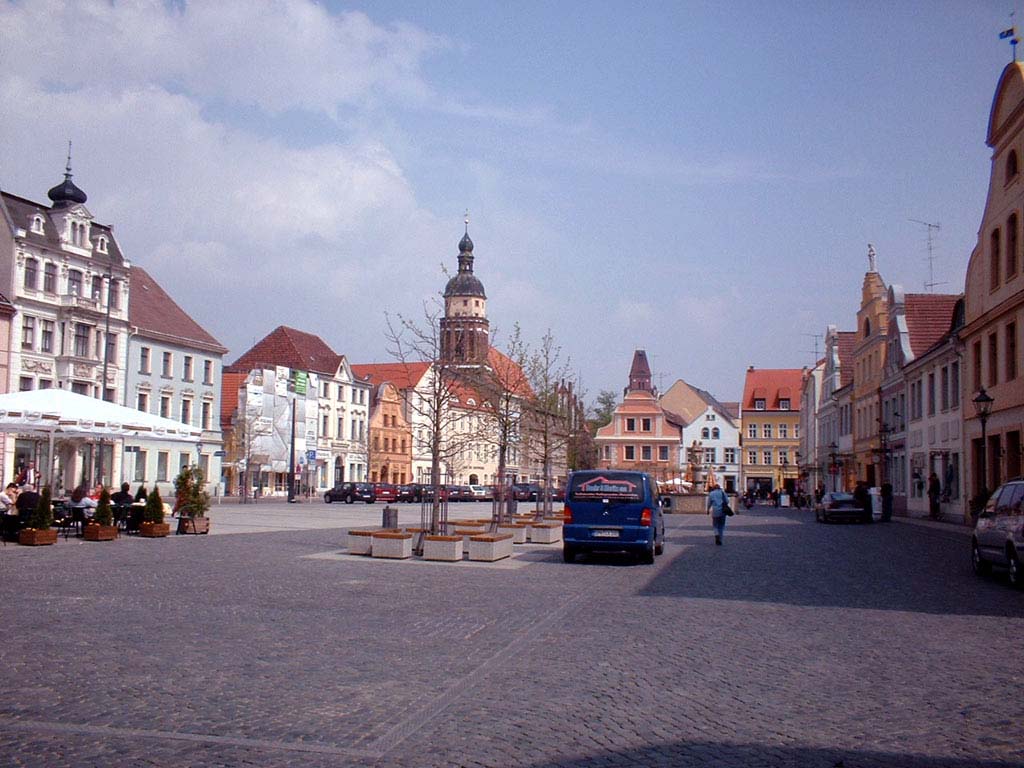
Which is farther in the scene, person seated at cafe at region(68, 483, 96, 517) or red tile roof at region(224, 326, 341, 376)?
red tile roof at region(224, 326, 341, 376)

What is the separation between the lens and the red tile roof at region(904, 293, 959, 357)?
183 ft

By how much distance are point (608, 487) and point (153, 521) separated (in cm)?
1229

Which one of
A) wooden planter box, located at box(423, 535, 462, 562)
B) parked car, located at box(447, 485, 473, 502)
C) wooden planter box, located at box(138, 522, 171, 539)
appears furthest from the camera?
parked car, located at box(447, 485, 473, 502)

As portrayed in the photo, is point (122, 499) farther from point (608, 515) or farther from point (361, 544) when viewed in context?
point (608, 515)

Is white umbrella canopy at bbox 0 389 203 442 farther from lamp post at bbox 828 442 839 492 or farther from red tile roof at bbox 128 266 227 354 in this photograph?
lamp post at bbox 828 442 839 492

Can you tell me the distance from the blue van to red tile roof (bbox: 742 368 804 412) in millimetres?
99543

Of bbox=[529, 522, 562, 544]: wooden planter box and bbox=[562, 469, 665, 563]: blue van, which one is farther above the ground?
bbox=[562, 469, 665, 563]: blue van

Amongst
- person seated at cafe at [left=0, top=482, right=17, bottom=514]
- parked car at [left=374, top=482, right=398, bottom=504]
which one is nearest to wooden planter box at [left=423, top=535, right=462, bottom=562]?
person seated at cafe at [left=0, top=482, right=17, bottom=514]

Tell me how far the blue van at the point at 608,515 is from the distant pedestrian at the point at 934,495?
26297 millimetres

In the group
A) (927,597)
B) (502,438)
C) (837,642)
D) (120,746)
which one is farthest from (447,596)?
(502,438)

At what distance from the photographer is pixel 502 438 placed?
34.7 meters

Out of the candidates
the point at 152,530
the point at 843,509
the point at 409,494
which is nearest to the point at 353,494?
the point at 409,494

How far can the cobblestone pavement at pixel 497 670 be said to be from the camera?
6.77m

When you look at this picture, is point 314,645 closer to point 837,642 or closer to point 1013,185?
point 837,642
